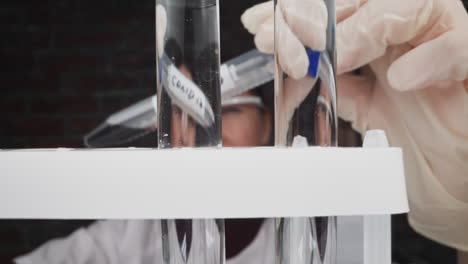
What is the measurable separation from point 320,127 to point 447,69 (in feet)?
1.22

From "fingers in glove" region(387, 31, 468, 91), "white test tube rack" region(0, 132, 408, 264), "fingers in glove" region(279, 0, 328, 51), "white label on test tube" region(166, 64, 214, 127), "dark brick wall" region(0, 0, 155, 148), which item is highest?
"dark brick wall" region(0, 0, 155, 148)

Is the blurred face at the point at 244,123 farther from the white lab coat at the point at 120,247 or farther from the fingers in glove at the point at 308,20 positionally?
the fingers in glove at the point at 308,20

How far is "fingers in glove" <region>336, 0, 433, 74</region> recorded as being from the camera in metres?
0.56

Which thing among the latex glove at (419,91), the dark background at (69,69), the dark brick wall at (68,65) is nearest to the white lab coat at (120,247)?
the dark background at (69,69)

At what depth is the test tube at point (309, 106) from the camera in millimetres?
271

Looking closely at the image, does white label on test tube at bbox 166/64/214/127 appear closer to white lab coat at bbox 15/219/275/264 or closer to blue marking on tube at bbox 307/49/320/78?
blue marking on tube at bbox 307/49/320/78

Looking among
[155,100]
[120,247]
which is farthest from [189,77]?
[120,247]

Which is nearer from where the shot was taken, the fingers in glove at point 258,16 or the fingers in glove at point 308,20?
the fingers in glove at point 308,20

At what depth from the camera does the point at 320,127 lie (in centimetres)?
28

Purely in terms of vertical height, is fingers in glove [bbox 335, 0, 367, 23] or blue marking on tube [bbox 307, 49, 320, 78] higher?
fingers in glove [bbox 335, 0, 367, 23]

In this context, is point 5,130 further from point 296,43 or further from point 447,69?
point 296,43

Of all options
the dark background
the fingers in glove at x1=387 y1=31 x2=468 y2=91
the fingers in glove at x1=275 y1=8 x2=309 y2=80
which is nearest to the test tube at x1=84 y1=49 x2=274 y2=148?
the fingers in glove at x1=387 y1=31 x2=468 y2=91

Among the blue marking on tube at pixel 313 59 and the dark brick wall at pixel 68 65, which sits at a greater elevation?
the dark brick wall at pixel 68 65

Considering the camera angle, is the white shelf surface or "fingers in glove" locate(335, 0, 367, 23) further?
"fingers in glove" locate(335, 0, 367, 23)
